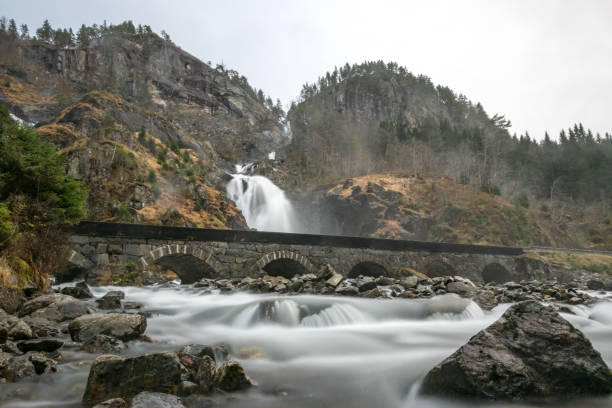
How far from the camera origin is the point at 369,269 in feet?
69.4

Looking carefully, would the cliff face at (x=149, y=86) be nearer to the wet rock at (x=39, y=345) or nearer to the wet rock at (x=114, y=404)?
the wet rock at (x=39, y=345)

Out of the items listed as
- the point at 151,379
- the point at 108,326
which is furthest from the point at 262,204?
the point at 151,379

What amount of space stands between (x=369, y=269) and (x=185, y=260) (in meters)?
11.2

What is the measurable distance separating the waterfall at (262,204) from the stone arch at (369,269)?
814 inches

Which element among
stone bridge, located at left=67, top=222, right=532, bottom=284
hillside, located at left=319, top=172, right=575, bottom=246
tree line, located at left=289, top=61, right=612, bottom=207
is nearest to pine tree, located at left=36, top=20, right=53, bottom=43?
tree line, located at left=289, top=61, right=612, bottom=207

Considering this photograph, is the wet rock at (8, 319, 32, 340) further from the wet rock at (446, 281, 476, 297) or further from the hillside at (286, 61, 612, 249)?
the hillside at (286, 61, 612, 249)

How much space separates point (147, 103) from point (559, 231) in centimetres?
7729

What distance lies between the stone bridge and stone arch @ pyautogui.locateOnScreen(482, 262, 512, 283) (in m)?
4.57

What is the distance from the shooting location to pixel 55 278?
14219mm

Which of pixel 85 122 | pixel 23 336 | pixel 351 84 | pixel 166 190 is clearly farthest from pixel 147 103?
pixel 23 336

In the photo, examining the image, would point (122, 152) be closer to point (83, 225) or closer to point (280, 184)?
point (83, 225)

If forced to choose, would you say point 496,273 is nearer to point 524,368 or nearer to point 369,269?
point 369,269

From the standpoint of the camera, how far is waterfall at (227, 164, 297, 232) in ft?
137

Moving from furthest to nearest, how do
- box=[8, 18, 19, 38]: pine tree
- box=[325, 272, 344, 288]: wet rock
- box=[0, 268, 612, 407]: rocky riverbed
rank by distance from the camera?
box=[8, 18, 19, 38]: pine tree → box=[325, 272, 344, 288]: wet rock → box=[0, 268, 612, 407]: rocky riverbed
